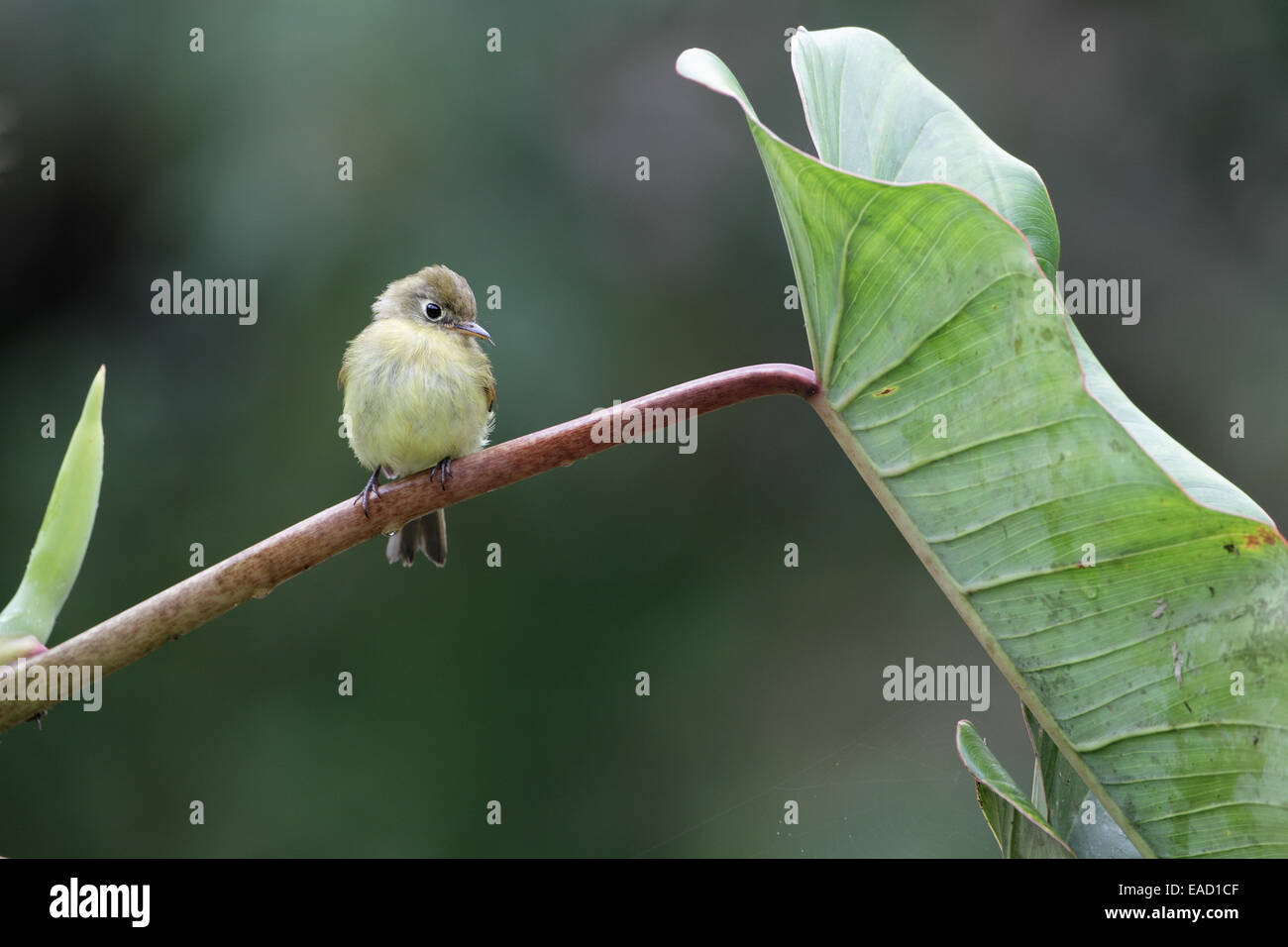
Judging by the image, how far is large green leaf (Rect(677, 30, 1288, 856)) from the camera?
1.08 metres

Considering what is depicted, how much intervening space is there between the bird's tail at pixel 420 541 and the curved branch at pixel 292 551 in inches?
53.2

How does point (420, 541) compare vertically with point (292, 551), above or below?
above

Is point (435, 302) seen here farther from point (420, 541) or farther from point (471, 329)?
point (420, 541)

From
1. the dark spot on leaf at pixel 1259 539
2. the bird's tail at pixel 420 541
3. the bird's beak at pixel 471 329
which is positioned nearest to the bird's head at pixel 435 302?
the bird's beak at pixel 471 329

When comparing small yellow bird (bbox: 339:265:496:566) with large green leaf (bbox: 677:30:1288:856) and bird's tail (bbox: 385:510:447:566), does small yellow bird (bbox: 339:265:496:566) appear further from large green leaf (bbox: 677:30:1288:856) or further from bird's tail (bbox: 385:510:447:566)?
large green leaf (bbox: 677:30:1288:856)

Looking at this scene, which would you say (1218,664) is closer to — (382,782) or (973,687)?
(973,687)

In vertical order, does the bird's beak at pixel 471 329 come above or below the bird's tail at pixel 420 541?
above

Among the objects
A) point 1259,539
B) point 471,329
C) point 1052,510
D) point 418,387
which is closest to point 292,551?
point 1052,510

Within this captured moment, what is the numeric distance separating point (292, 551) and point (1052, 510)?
0.76 m

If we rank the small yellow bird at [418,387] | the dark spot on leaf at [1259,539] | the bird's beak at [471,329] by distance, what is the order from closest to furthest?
the dark spot on leaf at [1259,539], the small yellow bird at [418,387], the bird's beak at [471,329]

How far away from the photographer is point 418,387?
2318 millimetres

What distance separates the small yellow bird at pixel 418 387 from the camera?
2287 mm

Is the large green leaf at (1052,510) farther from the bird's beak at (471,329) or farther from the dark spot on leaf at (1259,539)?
the bird's beak at (471,329)
